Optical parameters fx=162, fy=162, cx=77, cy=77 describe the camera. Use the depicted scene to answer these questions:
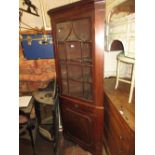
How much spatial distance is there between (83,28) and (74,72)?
539 mm

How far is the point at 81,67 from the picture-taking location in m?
1.80

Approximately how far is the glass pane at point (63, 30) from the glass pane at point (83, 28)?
0.29 feet

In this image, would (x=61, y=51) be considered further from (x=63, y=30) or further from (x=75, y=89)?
(x=75, y=89)

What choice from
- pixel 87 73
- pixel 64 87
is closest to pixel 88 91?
pixel 87 73

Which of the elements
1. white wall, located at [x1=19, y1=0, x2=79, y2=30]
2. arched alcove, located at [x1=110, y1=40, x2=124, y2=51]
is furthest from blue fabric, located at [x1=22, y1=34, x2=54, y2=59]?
arched alcove, located at [x1=110, y1=40, x2=124, y2=51]

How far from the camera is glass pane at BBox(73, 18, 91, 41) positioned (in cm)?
156

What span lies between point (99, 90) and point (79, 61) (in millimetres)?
395

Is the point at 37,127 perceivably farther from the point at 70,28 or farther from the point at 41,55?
the point at 70,28

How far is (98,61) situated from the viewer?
155 centimetres

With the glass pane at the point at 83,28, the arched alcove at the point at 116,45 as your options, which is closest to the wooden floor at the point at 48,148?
the arched alcove at the point at 116,45

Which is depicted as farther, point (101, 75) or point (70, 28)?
point (70, 28)
